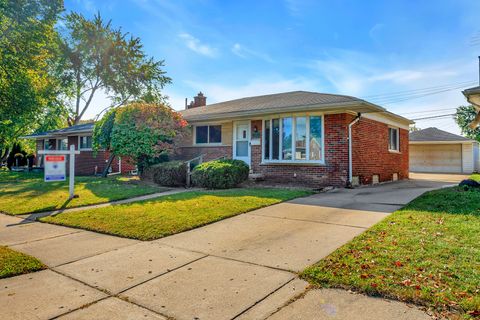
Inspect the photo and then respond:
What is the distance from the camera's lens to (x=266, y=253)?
4277 mm

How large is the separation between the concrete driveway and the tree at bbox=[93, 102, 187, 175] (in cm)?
704

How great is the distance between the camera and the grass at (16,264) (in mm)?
3713

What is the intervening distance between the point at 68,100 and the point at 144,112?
84.4ft

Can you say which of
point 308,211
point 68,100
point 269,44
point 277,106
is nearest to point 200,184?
point 277,106

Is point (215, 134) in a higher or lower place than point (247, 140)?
higher

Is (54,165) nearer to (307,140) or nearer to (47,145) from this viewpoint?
(307,140)

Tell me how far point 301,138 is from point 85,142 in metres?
16.4

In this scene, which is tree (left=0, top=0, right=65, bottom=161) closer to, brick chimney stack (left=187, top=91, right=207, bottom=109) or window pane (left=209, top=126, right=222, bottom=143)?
window pane (left=209, top=126, right=222, bottom=143)

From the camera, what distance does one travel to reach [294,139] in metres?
11.8

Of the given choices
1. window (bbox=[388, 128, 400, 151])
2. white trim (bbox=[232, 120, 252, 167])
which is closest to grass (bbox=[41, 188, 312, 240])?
white trim (bbox=[232, 120, 252, 167])

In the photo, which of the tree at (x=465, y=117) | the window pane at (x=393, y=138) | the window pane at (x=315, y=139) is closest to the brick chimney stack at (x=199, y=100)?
the window pane at (x=315, y=139)

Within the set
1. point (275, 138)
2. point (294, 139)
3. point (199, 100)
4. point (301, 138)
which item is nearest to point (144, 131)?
point (275, 138)

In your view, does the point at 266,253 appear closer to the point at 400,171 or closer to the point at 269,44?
the point at 269,44

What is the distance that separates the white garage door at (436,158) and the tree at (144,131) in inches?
887
